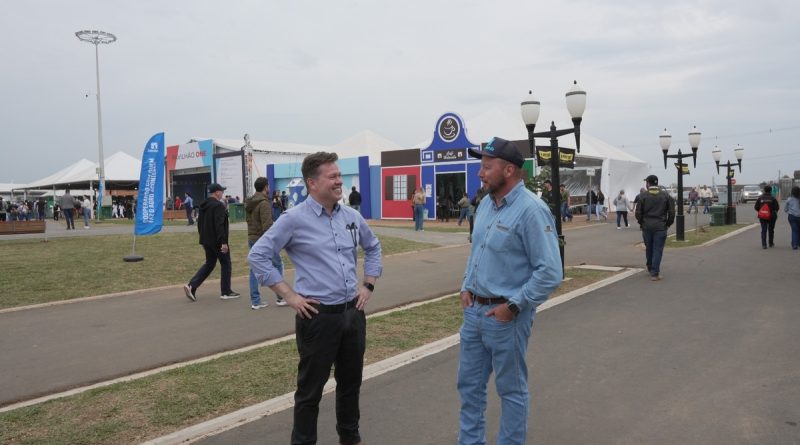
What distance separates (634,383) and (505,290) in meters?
2.31

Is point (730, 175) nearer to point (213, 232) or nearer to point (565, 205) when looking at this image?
point (565, 205)

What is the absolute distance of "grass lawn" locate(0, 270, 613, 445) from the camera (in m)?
3.80

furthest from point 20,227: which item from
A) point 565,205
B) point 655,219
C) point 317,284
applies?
point 565,205

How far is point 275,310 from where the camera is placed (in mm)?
7871

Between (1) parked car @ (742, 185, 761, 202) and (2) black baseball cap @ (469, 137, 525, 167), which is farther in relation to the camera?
(1) parked car @ (742, 185, 761, 202)

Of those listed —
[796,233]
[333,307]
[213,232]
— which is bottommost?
[796,233]

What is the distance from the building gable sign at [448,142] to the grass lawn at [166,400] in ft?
74.5

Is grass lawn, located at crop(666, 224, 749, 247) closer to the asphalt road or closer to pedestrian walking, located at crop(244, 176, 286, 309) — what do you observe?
the asphalt road

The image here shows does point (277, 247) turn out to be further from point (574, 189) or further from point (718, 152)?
point (574, 189)

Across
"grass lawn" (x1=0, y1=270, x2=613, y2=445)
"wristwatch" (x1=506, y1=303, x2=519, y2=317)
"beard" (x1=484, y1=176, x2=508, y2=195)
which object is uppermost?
"beard" (x1=484, y1=176, x2=508, y2=195)

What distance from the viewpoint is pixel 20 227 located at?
1908cm

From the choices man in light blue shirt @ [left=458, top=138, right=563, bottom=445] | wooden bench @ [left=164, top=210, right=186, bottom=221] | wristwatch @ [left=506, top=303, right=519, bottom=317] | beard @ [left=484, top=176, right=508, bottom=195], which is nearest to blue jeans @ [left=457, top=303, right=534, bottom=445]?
man in light blue shirt @ [left=458, top=138, right=563, bottom=445]

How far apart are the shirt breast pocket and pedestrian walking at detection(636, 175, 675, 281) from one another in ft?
25.6

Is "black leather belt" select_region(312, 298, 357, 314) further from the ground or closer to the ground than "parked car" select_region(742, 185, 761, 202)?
closer to the ground
